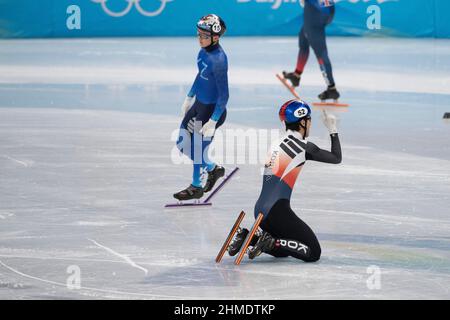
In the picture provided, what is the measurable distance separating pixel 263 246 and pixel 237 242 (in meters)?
0.17

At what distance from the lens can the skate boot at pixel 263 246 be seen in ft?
23.4

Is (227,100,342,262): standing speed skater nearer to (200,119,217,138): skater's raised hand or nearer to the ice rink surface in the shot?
the ice rink surface

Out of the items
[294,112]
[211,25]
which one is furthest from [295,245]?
[211,25]

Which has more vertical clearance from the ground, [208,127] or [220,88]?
[220,88]

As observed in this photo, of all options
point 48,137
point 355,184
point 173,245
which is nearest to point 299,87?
point 48,137

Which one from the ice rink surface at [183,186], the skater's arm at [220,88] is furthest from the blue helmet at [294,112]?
the skater's arm at [220,88]

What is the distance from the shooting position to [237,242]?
7.18m

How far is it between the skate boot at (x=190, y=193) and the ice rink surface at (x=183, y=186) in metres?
0.13

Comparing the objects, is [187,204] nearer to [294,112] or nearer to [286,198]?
[286,198]

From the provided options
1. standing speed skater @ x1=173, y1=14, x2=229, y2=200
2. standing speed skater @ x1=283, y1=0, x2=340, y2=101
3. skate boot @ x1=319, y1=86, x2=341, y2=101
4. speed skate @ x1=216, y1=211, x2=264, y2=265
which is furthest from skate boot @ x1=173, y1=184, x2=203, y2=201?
standing speed skater @ x1=283, y1=0, x2=340, y2=101

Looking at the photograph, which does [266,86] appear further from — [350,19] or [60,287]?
[60,287]

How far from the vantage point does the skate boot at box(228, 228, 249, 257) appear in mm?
7152

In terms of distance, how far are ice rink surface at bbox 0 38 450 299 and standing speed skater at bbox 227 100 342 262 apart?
11 centimetres
